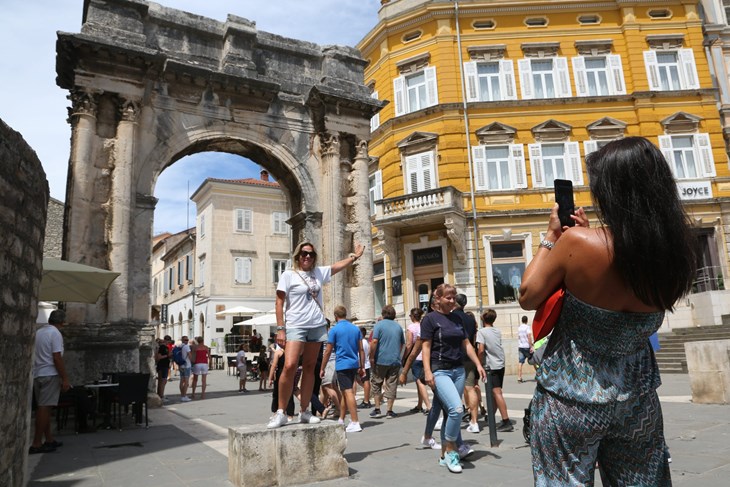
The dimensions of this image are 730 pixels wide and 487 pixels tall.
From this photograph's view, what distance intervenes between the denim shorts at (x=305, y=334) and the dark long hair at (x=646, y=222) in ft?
12.2

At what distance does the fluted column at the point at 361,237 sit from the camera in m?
14.6

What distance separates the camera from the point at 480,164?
2294 centimetres

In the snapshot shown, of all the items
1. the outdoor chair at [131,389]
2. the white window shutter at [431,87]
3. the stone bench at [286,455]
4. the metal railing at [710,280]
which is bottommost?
the stone bench at [286,455]

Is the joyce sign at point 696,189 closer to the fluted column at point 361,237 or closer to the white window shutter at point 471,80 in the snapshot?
the white window shutter at point 471,80

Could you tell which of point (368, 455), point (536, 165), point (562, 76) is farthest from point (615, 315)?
point (562, 76)

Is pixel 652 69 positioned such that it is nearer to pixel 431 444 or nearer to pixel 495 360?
pixel 495 360

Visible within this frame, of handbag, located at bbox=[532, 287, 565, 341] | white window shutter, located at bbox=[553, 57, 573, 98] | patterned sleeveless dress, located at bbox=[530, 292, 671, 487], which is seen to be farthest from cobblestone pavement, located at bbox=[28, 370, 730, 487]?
white window shutter, located at bbox=[553, 57, 573, 98]

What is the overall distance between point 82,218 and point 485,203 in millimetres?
15420

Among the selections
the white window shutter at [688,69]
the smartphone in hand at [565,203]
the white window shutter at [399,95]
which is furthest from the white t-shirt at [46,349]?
the white window shutter at [688,69]

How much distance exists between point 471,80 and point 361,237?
39.2 feet

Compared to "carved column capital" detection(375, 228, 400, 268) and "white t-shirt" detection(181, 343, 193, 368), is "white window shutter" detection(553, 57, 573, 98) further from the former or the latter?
"white t-shirt" detection(181, 343, 193, 368)

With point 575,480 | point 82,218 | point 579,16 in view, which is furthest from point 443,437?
point 579,16

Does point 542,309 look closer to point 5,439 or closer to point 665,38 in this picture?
point 5,439

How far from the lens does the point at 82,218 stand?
11680 mm
